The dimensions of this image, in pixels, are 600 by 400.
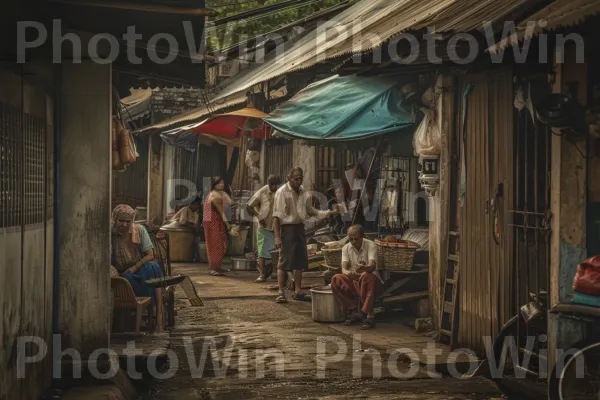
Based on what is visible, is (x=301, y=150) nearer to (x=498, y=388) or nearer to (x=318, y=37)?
(x=318, y=37)

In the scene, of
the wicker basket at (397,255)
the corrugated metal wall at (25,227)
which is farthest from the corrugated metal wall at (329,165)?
the corrugated metal wall at (25,227)

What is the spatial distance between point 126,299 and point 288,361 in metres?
1.87

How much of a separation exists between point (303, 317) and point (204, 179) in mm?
14127

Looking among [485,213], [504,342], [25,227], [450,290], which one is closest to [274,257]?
→ [450,290]

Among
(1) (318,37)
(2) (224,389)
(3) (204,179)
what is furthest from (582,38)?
(3) (204,179)

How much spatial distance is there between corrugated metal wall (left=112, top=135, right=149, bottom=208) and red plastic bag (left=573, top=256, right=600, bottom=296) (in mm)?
23767

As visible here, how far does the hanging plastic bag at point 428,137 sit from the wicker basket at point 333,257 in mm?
2927

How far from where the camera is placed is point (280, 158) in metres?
21.2

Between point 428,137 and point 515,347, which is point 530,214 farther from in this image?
point 428,137

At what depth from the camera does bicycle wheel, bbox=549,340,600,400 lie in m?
7.41

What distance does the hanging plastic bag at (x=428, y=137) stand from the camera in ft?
37.8

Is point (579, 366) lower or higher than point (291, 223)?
lower

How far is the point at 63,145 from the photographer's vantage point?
8.91 metres

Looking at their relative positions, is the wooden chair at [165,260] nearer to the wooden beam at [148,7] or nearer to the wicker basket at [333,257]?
the wicker basket at [333,257]
